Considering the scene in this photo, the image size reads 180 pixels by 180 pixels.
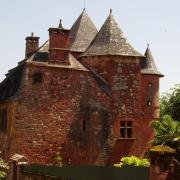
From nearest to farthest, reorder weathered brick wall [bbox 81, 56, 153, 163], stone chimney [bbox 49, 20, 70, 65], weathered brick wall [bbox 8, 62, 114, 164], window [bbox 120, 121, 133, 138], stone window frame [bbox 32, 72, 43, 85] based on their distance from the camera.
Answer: weathered brick wall [bbox 8, 62, 114, 164] → stone window frame [bbox 32, 72, 43, 85] → stone chimney [bbox 49, 20, 70, 65] → weathered brick wall [bbox 81, 56, 153, 163] → window [bbox 120, 121, 133, 138]

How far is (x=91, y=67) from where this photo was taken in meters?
36.2

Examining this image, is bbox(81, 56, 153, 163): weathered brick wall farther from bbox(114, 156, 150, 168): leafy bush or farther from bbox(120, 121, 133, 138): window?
bbox(114, 156, 150, 168): leafy bush

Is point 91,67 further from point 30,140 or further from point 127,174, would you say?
point 127,174

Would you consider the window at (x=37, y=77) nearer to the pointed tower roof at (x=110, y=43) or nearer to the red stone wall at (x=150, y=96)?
the pointed tower roof at (x=110, y=43)

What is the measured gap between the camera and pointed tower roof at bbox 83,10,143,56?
35.8m

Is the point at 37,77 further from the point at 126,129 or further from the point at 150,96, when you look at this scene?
the point at 150,96

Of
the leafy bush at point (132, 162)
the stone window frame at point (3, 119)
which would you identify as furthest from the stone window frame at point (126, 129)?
the stone window frame at point (3, 119)

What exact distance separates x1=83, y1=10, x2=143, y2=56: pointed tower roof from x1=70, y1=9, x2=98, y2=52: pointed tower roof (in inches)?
104

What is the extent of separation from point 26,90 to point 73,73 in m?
3.80

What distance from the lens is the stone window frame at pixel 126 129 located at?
35.5 m

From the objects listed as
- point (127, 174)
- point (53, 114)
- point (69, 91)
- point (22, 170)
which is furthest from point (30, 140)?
point (127, 174)

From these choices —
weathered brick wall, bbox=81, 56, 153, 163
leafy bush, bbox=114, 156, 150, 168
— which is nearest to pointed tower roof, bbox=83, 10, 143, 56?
weathered brick wall, bbox=81, 56, 153, 163

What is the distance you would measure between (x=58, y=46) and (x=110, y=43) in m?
4.50

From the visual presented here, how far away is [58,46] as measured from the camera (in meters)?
34.1
